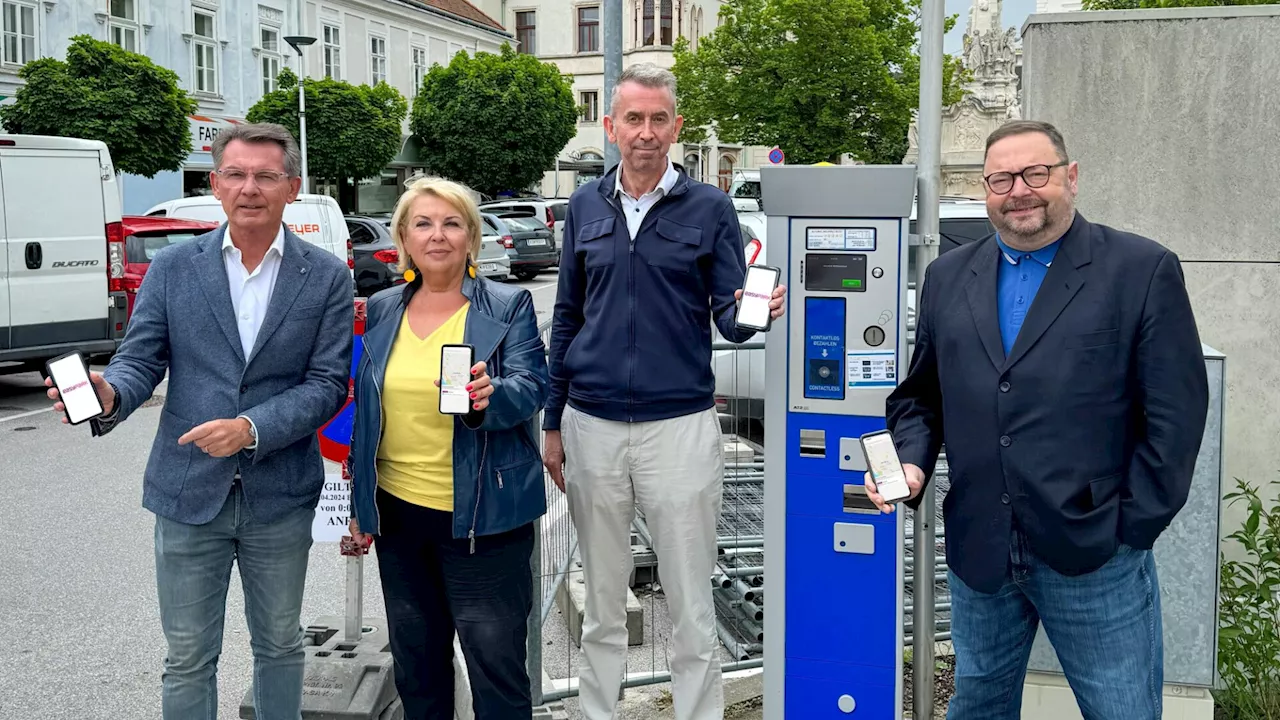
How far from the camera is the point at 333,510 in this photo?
14.1ft

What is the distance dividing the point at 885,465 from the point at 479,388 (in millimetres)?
1099

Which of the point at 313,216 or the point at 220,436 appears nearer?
the point at 220,436

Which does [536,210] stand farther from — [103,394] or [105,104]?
[103,394]

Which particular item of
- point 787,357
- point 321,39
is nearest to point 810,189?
point 787,357

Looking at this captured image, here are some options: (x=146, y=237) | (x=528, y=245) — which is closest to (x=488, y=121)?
(x=528, y=245)

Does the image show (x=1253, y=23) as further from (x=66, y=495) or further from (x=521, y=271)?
(x=521, y=271)

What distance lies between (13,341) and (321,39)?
1218 inches

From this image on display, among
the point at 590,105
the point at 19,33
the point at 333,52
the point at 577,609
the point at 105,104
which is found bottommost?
the point at 577,609

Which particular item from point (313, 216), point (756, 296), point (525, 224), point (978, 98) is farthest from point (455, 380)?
point (978, 98)

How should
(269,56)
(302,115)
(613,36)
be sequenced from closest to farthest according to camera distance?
(613,36) < (302,115) < (269,56)

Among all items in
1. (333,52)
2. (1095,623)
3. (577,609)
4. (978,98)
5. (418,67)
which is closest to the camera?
(1095,623)

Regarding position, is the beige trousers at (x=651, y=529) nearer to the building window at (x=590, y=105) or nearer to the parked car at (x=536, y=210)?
the parked car at (x=536, y=210)

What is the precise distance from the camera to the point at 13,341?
11516 mm

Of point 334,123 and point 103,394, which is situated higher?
point 334,123
